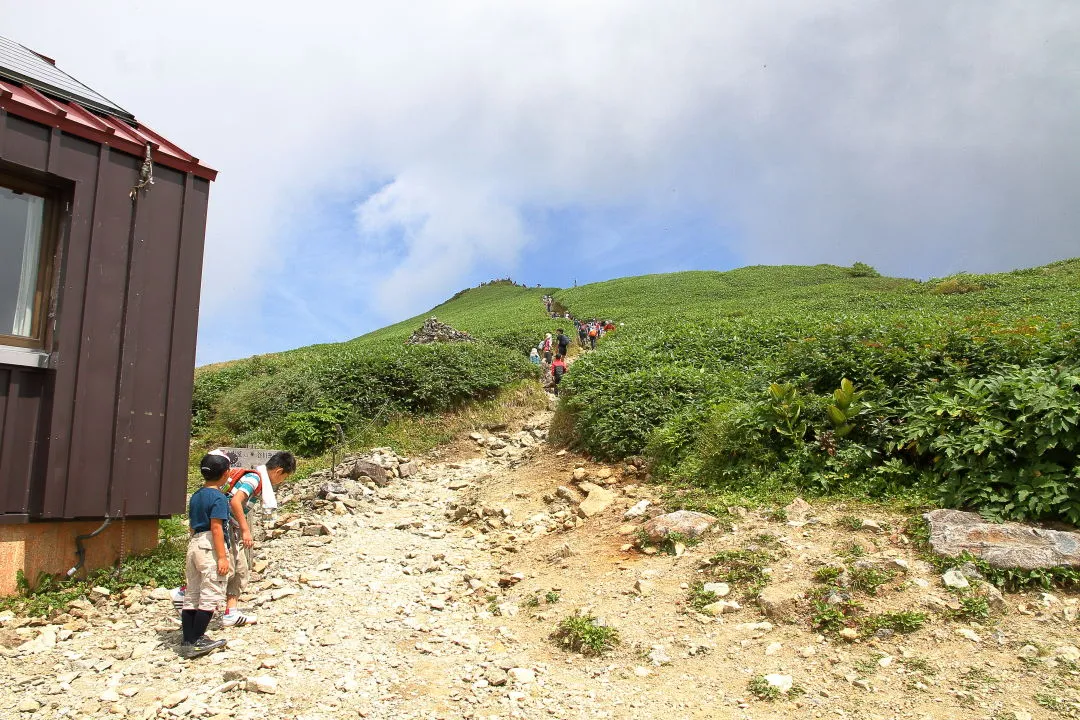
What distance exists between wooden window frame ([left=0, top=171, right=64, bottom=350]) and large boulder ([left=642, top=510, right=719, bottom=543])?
6.29m

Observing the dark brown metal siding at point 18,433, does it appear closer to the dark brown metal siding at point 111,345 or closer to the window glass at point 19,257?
the dark brown metal siding at point 111,345

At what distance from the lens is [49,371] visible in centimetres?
622

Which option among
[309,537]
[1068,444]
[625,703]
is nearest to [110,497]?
[309,537]

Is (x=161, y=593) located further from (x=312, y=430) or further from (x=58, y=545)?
(x=312, y=430)

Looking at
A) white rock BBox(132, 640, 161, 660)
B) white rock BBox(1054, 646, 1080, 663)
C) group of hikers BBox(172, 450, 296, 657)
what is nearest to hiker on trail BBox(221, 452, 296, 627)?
group of hikers BBox(172, 450, 296, 657)

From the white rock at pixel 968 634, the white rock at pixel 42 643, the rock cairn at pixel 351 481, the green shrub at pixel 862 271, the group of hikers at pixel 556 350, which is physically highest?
the green shrub at pixel 862 271

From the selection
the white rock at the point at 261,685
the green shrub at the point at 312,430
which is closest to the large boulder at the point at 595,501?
the white rock at the point at 261,685

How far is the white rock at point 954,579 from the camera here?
528cm

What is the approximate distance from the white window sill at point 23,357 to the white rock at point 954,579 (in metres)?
8.10

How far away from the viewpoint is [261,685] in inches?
179

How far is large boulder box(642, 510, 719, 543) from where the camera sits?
6.97 metres

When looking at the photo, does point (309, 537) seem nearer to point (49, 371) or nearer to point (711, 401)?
point (49, 371)

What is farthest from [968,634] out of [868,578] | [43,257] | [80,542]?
[43,257]

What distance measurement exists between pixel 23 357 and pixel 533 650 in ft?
17.3
